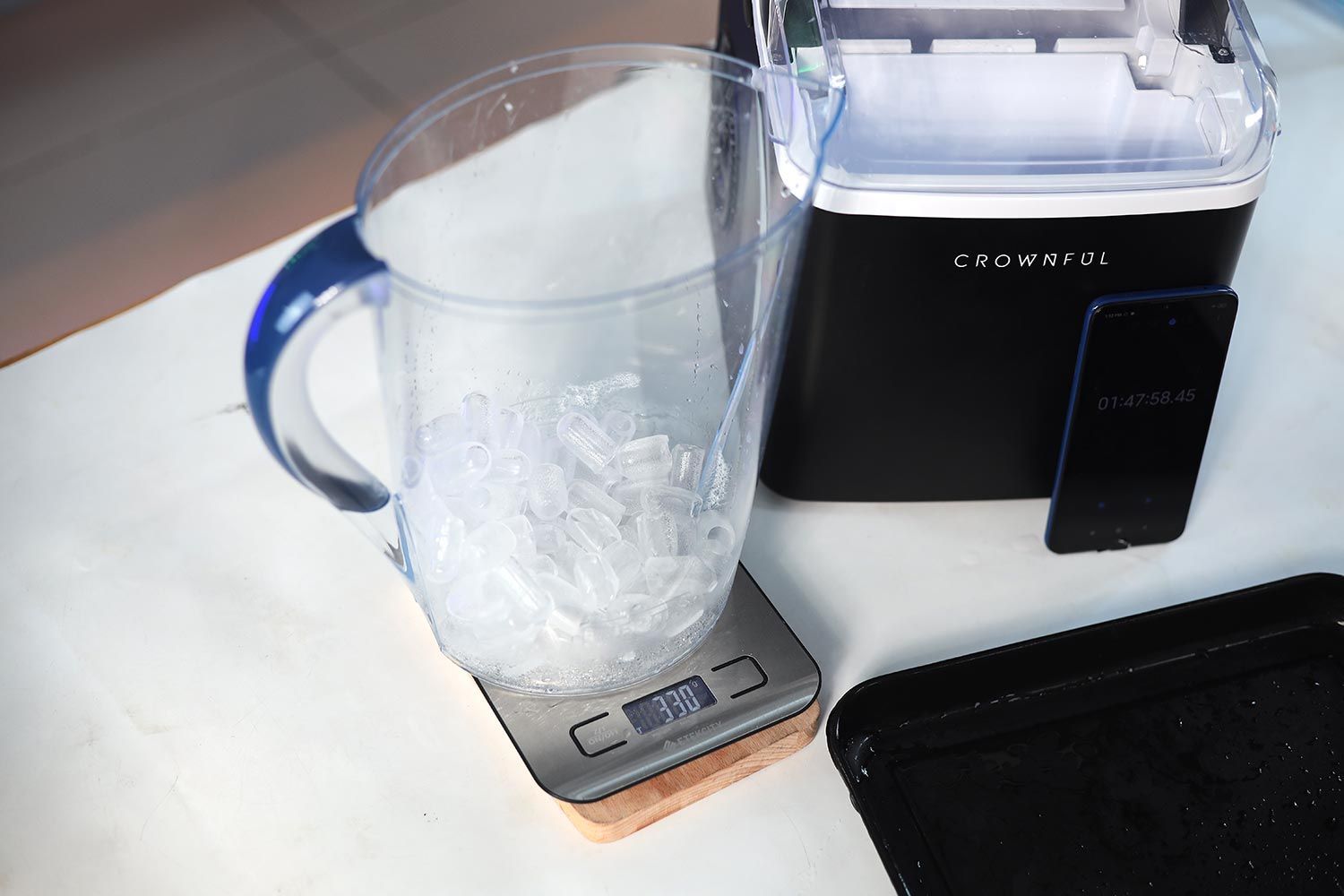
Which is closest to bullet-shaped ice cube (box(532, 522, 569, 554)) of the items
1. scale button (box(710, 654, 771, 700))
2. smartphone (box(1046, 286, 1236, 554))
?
scale button (box(710, 654, 771, 700))

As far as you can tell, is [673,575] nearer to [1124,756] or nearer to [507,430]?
[507,430]

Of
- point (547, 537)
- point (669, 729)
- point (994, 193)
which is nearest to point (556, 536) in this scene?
point (547, 537)

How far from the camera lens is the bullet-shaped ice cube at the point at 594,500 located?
0.57 metres

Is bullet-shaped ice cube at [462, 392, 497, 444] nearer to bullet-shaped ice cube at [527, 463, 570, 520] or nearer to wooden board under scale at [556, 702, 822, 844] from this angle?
bullet-shaped ice cube at [527, 463, 570, 520]

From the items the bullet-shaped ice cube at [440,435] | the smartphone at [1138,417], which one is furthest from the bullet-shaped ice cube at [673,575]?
the smartphone at [1138,417]

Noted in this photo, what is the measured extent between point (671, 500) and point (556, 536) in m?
0.06

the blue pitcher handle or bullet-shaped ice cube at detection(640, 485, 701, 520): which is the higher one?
the blue pitcher handle

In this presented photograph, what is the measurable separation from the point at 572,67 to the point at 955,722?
0.37 metres

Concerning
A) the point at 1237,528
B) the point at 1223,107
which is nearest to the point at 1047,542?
the point at 1237,528

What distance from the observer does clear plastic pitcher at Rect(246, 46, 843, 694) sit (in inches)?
20.6

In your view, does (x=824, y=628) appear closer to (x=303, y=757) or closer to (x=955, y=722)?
(x=955, y=722)

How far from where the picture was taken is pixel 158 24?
1.41 meters

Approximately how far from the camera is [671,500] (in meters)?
0.58

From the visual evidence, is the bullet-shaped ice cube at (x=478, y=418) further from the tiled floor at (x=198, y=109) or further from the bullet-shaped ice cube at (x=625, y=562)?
the tiled floor at (x=198, y=109)
